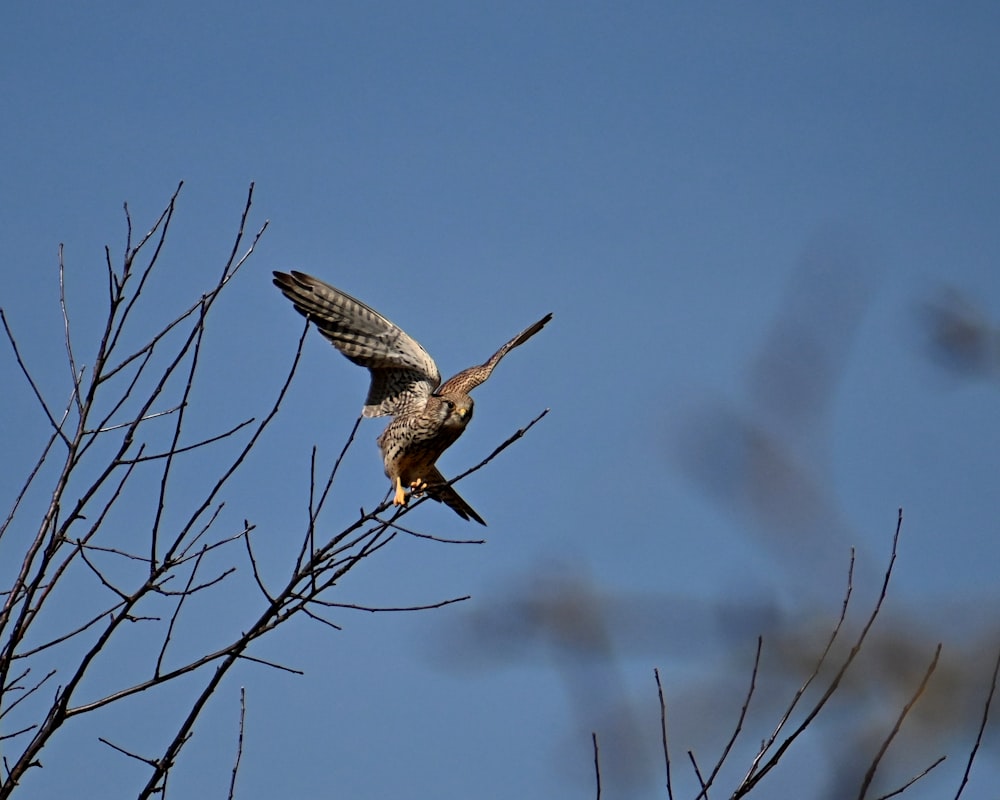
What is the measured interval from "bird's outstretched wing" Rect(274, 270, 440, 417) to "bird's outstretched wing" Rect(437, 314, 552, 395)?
10 centimetres

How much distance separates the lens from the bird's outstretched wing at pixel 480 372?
270 inches

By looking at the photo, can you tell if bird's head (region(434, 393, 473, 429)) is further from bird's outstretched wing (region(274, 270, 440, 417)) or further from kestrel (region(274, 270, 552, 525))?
bird's outstretched wing (region(274, 270, 440, 417))

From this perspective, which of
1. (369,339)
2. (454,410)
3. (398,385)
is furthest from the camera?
(398,385)

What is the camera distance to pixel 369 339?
6.77 metres

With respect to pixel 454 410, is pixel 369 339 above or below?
above

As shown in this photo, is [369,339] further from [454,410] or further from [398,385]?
[454,410]

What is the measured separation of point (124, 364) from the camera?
11.7 feet

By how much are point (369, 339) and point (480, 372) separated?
716 millimetres

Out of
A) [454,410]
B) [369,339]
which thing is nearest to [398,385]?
[369,339]

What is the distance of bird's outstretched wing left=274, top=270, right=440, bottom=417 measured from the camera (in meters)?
6.67

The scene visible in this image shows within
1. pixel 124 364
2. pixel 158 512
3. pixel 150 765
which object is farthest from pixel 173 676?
pixel 124 364

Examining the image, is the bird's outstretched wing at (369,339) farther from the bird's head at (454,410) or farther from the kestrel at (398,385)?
the bird's head at (454,410)

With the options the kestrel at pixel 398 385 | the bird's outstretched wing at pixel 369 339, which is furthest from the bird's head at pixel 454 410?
the bird's outstretched wing at pixel 369 339

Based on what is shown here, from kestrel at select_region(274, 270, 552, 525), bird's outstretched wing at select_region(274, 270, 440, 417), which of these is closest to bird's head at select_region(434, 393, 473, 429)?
kestrel at select_region(274, 270, 552, 525)
